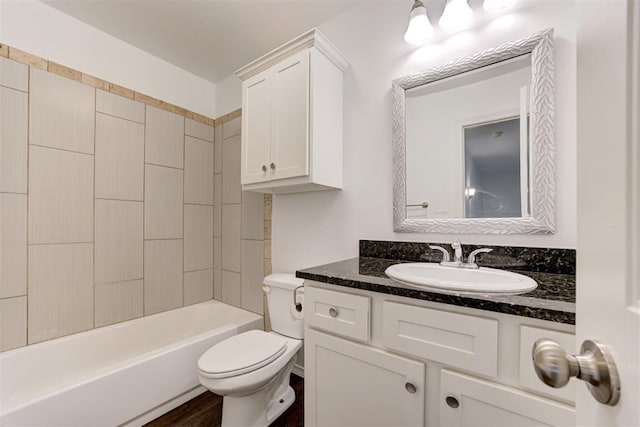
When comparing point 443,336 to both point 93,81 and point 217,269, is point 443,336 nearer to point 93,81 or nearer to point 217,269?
point 217,269

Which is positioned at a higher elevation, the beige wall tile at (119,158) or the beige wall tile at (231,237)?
the beige wall tile at (119,158)

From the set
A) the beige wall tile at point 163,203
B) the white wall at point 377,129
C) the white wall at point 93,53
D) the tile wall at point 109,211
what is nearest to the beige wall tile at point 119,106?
the tile wall at point 109,211

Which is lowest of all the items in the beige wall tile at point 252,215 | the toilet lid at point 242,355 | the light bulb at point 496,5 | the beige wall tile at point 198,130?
the toilet lid at point 242,355

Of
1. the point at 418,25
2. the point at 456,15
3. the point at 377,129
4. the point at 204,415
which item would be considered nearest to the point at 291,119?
the point at 377,129

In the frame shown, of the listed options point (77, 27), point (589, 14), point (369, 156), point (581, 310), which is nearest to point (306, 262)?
point (369, 156)

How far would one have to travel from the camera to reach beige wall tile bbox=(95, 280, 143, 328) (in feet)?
6.14

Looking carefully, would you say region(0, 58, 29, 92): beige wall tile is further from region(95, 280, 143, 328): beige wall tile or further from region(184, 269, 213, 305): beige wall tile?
region(184, 269, 213, 305): beige wall tile

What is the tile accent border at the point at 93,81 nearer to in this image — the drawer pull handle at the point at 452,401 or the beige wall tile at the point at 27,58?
the beige wall tile at the point at 27,58

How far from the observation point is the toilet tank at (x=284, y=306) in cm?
160

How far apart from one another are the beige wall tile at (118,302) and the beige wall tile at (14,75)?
4.24 ft

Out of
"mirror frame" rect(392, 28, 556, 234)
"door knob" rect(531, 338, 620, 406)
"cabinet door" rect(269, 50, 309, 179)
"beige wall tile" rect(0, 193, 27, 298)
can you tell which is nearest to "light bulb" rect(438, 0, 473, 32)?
"mirror frame" rect(392, 28, 556, 234)

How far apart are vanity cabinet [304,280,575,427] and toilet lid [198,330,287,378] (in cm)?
29

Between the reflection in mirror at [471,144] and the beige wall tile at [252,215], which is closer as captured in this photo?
the reflection in mirror at [471,144]

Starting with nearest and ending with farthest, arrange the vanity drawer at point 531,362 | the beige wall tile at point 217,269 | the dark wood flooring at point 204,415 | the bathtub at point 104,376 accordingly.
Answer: the vanity drawer at point 531,362 → the bathtub at point 104,376 → the dark wood flooring at point 204,415 → the beige wall tile at point 217,269
